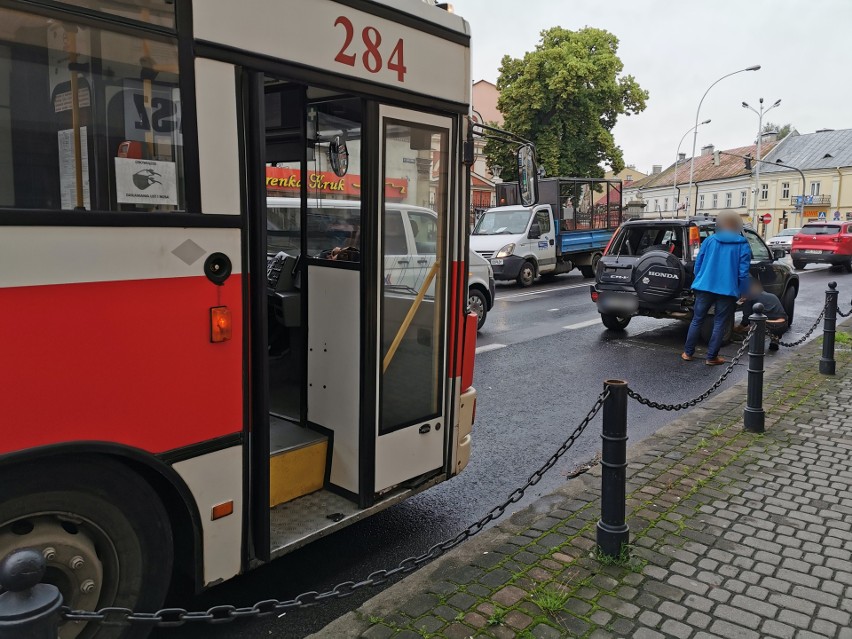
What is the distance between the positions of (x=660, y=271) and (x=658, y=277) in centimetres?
9

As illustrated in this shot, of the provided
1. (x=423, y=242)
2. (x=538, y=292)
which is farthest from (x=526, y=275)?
(x=423, y=242)

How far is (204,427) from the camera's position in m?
2.84

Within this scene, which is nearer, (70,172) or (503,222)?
(70,172)

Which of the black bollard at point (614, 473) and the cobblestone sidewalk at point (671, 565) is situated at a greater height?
the black bollard at point (614, 473)

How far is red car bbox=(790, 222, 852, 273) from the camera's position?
25.7m

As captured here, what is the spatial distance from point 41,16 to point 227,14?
719 millimetres

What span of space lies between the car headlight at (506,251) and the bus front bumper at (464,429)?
14.0 meters

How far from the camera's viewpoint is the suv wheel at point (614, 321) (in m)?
11.5

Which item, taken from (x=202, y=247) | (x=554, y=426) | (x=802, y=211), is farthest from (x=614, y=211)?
(x=802, y=211)

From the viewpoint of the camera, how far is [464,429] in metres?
4.32

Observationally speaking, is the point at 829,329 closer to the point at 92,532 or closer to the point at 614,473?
the point at 614,473

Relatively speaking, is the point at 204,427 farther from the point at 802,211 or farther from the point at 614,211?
the point at 802,211

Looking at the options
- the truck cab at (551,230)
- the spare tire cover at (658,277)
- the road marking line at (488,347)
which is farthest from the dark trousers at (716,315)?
the truck cab at (551,230)

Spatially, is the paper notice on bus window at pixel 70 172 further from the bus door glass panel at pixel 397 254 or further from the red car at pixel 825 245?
the red car at pixel 825 245
